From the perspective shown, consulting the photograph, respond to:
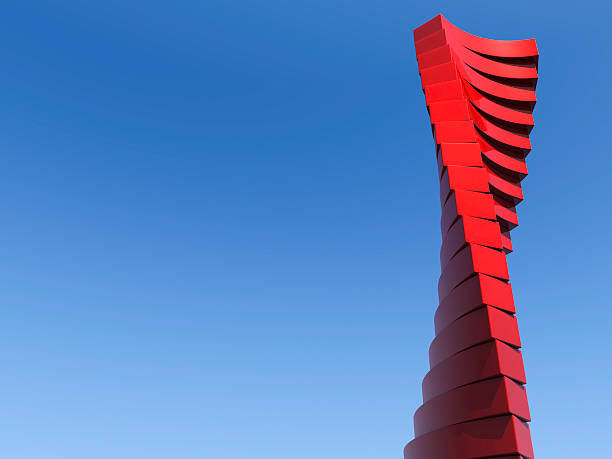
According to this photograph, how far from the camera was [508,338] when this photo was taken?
1334cm

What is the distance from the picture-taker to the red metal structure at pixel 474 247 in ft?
41.5

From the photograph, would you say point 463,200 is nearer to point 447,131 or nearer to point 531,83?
point 447,131

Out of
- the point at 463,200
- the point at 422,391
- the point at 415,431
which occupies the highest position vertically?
the point at 463,200

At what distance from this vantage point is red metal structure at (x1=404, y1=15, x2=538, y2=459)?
41.5ft

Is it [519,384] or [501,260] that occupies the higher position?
[501,260]

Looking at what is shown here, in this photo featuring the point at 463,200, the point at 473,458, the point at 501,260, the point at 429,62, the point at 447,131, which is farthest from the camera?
the point at 429,62

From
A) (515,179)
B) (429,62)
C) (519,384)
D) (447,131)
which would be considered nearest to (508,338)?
(519,384)

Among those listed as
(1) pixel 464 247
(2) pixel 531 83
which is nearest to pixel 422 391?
(1) pixel 464 247

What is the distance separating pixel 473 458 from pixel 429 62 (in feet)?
38.4

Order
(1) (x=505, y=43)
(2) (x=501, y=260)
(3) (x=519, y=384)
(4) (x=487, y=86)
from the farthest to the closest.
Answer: (1) (x=505, y=43)
(4) (x=487, y=86)
(2) (x=501, y=260)
(3) (x=519, y=384)

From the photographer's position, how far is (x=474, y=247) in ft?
46.6

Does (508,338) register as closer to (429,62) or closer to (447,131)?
(447,131)

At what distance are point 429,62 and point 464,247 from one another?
683 centimetres

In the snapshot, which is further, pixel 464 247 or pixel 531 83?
pixel 531 83
